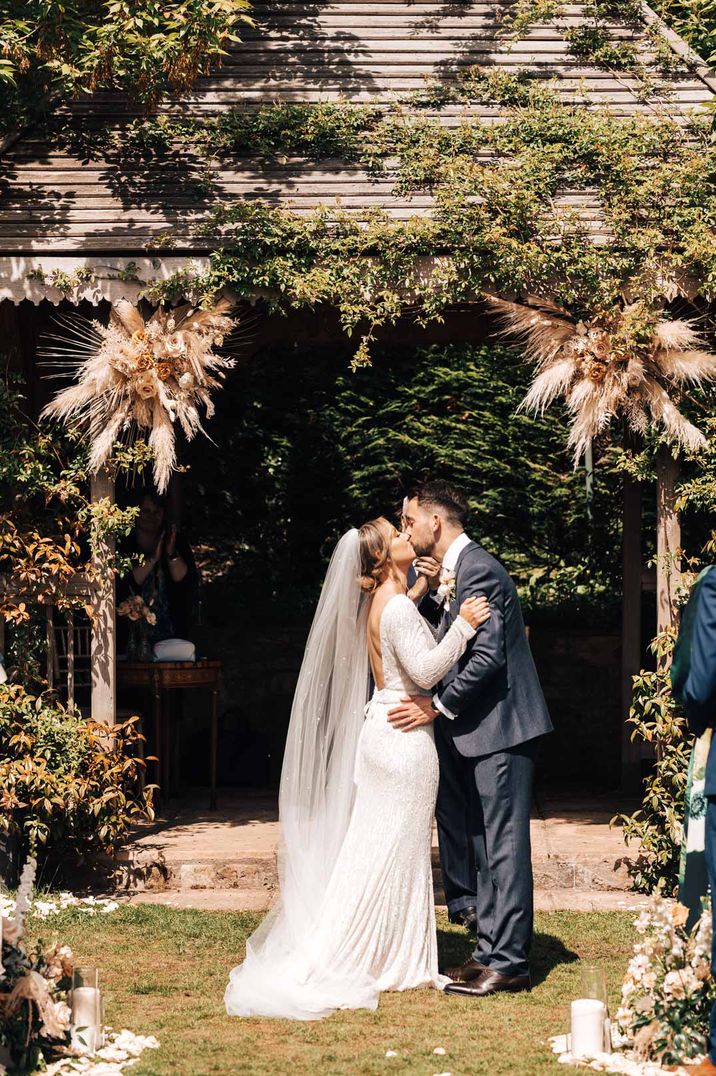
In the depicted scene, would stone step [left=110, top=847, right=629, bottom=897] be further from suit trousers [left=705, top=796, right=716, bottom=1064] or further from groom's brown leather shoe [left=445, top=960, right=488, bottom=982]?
suit trousers [left=705, top=796, right=716, bottom=1064]

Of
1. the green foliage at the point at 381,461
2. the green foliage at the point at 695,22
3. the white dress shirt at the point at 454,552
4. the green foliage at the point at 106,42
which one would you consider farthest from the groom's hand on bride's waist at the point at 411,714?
the green foliage at the point at 381,461

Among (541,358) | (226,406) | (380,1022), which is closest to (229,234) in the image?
(541,358)

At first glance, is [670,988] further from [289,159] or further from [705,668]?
[289,159]

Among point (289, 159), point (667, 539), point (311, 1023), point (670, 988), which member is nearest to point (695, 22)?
point (289, 159)

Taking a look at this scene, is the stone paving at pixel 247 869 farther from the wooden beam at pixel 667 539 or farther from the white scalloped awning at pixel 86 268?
the white scalloped awning at pixel 86 268

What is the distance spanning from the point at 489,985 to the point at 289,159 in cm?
482

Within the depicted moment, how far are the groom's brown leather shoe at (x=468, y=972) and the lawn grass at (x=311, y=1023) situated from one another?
15cm

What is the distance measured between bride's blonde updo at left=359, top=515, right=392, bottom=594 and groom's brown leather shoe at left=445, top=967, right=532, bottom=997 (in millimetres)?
1737

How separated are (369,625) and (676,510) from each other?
218 cm

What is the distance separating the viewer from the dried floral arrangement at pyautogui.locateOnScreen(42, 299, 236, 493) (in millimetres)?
7406

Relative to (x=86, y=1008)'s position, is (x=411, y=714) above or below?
above

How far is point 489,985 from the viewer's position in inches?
235

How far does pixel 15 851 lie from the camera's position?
→ 7.48m

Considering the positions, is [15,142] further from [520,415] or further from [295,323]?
[520,415]
